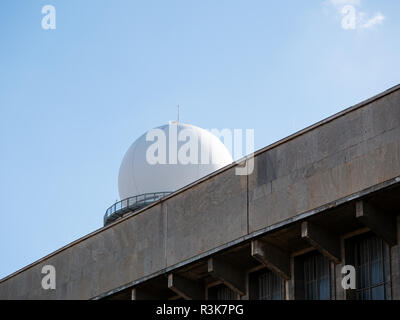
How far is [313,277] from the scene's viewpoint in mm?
Result: 31234

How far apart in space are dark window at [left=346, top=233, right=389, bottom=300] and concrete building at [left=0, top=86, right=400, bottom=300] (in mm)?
24

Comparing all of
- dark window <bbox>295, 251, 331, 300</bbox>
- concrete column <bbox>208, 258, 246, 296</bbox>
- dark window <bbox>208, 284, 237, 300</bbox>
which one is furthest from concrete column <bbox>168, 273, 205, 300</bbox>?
dark window <bbox>295, 251, 331, 300</bbox>

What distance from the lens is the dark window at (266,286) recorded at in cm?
3216

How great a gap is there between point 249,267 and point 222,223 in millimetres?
1404

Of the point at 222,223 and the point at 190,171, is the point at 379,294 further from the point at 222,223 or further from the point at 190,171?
the point at 190,171

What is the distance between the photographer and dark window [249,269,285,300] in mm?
32156

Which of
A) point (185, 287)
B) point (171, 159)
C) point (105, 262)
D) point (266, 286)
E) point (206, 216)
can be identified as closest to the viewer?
point (266, 286)

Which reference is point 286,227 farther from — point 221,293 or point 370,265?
point 221,293

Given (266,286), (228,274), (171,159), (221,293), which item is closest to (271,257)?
(266,286)

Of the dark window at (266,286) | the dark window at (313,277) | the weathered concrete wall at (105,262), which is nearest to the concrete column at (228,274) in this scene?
the dark window at (266,286)

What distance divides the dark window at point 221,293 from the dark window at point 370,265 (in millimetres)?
4575

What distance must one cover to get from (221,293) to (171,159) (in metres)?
13.3

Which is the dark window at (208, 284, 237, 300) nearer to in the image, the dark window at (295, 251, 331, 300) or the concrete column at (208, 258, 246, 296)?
the concrete column at (208, 258, 246, 296)
